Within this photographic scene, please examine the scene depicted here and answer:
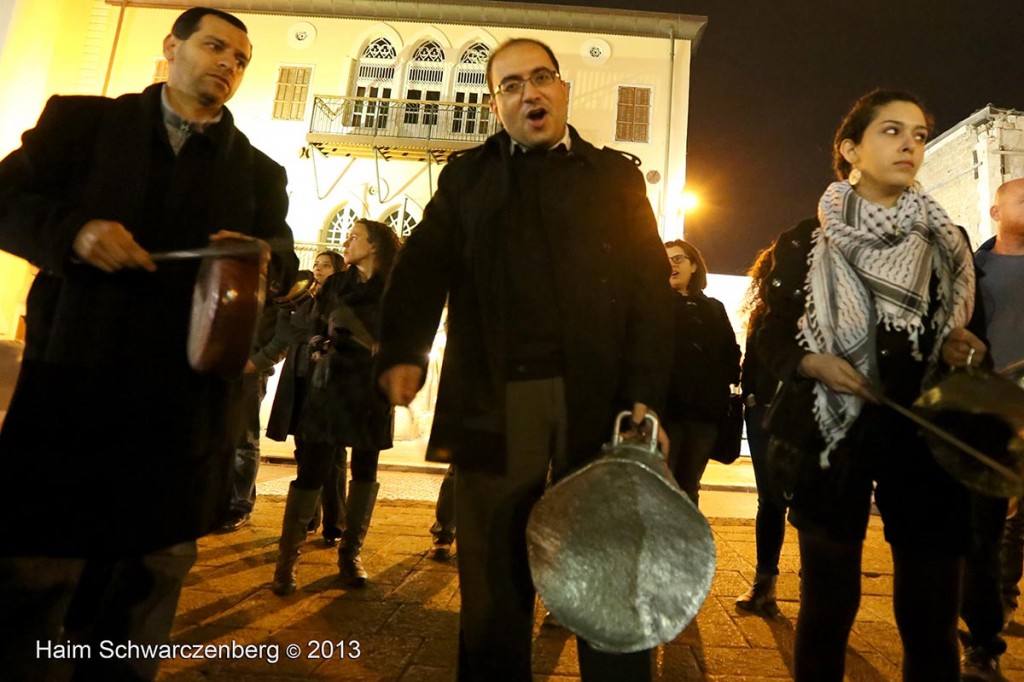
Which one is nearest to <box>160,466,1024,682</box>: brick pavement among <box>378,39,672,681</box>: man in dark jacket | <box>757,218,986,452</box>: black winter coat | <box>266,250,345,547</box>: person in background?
<box>266,250,345,547</box>: person in background

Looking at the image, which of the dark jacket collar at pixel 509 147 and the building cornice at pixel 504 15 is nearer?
the dark jacket collar at pixel 509 147

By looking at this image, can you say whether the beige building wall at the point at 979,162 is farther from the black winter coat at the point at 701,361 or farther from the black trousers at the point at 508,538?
the black trousers at the point at 508,538

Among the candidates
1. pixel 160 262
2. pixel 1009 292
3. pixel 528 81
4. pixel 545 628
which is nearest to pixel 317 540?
pixel 545 628

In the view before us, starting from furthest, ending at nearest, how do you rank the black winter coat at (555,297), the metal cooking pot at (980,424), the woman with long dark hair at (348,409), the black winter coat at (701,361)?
the black winter coat at (701,361) < the woman with long dark hair at (348,409) < the black winter coat at (555,297) < the metal cooking pot at (980,424)

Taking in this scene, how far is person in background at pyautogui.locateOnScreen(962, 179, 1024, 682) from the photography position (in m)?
2.61

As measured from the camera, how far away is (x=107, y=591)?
172 cm

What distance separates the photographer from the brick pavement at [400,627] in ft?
7.81

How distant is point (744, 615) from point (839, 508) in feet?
6.13

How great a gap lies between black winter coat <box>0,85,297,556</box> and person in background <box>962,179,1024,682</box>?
106 inches

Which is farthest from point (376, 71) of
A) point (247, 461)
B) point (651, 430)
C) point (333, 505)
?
point (651, 430)

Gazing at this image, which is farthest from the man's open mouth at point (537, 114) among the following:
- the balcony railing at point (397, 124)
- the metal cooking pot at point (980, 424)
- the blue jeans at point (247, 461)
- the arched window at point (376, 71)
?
the arched window at point (376, 71)

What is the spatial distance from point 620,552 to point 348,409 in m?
2.53

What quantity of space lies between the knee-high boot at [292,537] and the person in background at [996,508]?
3.17 m

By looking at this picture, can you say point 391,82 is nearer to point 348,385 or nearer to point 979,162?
point 348,385
